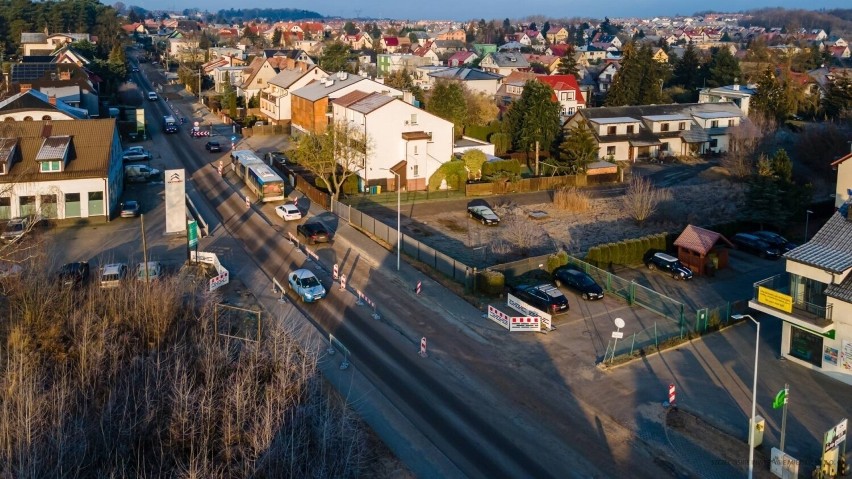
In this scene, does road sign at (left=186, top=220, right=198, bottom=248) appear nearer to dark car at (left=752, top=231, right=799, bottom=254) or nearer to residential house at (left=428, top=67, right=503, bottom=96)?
dark car at (left=752, top=231, right=799, bottom=254)

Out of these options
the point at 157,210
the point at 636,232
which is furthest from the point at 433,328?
the point at 157,210

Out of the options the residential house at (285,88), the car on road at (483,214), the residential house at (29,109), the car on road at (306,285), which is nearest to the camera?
the car on road at (306,285)

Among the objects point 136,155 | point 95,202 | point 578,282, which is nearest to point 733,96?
point 578,282

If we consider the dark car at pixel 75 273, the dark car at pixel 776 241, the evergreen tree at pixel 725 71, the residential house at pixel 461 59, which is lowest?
the dark car at pixel 75 273

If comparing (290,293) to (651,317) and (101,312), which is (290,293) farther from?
(651,317)

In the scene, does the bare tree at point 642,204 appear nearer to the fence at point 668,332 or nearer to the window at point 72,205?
the fence at point 668,332

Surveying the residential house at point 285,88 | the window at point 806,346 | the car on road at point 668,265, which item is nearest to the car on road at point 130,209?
the car on road at point 668,265

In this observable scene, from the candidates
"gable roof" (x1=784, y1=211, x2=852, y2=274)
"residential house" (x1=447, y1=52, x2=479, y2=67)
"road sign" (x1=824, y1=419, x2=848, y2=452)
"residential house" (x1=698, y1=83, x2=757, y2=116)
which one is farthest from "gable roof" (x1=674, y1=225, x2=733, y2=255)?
"residential house" (x1=447, y1=52, x2=479, y2=67)

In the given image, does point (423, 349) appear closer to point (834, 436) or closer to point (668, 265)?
point (834, 436)
